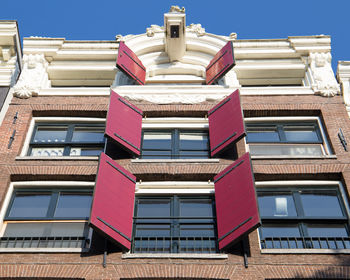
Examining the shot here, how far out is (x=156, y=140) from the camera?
17766 millimetres

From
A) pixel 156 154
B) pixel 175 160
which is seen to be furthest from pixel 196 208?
pixel 156 154

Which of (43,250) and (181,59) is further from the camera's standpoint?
(181,59)

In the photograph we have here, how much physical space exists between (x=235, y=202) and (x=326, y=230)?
9.02 feet

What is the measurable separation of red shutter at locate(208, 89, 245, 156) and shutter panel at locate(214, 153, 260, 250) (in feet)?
4.25

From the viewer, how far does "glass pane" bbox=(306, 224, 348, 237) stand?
14.3 meters

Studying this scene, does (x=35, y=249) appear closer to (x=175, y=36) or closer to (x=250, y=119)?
(x=250, y=119)

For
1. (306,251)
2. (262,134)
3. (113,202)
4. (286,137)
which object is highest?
(262,134)

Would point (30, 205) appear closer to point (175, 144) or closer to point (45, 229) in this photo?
point (45, 229)

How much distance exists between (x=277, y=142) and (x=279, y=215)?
340 centimetres

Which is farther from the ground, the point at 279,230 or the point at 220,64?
the point at 220,64

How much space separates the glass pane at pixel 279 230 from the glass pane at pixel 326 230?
391 millimetres

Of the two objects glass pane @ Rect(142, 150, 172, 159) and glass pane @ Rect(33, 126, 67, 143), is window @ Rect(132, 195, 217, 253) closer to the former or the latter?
glass pane @ Rect(142, 150, 172, 159)

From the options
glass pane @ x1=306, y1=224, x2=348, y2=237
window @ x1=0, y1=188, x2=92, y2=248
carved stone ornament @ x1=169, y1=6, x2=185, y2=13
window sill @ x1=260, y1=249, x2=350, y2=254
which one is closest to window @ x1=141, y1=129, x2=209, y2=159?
window @ x1=0, y1=188, x2=92, y2=248

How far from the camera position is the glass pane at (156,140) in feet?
57.1
